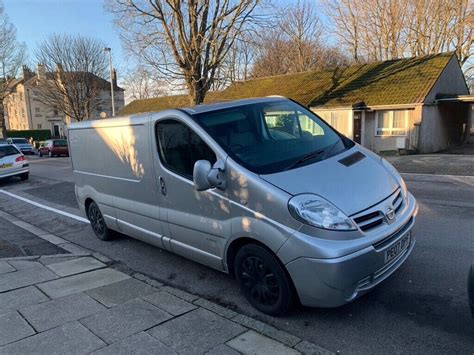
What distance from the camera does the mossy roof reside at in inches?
788

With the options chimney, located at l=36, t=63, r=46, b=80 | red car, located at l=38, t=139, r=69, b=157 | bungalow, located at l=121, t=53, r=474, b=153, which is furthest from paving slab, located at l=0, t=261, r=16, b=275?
chimney, located at l=36, t=63, r=46, b=80

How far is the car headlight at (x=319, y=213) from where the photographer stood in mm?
3064

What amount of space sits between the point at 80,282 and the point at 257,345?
2.48 metres

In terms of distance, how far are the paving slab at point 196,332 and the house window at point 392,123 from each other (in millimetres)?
18684

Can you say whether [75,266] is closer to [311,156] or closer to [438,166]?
[311,156]

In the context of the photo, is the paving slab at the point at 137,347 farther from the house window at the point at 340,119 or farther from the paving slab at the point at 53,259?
the house window at the point at 340,119

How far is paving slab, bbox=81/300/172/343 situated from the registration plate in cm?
202

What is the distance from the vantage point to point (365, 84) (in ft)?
74.2

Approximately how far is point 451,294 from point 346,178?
158 centimetres

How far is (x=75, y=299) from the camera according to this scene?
402 centimetres

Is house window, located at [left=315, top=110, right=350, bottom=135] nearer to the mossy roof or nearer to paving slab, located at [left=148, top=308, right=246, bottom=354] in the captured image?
the mossy roof

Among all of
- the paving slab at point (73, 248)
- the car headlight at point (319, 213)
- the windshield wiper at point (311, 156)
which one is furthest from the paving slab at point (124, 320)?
the paving slab at point (73, 248)

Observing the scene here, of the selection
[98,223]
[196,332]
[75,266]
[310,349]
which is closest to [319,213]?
[310,349]

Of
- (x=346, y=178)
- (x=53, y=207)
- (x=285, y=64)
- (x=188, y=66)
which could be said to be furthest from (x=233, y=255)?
(x=285, y=64)
